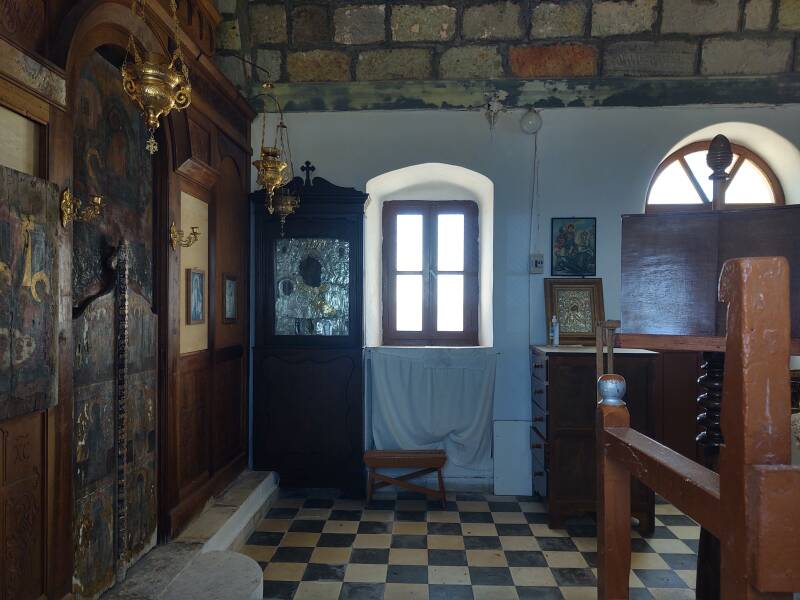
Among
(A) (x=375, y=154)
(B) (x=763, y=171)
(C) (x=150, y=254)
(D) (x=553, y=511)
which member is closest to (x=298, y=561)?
(D) (x=553, y=511)

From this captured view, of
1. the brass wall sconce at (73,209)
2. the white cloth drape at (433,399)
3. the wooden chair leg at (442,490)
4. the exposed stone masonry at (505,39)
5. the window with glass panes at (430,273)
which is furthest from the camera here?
the window with glass panes at (430,273)

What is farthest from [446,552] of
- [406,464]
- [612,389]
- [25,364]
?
[25,364]

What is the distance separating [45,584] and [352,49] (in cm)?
414

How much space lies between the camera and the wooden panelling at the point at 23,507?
1.78m

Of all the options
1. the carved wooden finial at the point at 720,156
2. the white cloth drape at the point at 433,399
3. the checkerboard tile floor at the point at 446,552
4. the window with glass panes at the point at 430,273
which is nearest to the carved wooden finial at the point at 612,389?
the carved wooden finial at the point at 720,156

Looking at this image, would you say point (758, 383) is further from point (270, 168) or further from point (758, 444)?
point (270, 168)

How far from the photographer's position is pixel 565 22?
14.4 ft

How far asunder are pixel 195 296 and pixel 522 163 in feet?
9.27

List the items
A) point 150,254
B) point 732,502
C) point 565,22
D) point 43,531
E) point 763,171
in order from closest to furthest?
point 732,502 → point 43,531 → point 150,254 → point 565,22 → point 763,171

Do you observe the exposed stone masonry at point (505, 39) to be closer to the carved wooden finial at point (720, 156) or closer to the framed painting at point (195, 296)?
the framed painting at point (195, 296)

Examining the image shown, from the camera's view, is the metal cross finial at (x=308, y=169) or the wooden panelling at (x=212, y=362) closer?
the wooden panelling at (x=212, y=362)

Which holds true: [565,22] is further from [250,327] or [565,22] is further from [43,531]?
[43,531]

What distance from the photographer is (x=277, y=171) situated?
3369 millimetres

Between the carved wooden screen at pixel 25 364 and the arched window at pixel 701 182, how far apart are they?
178 inches
